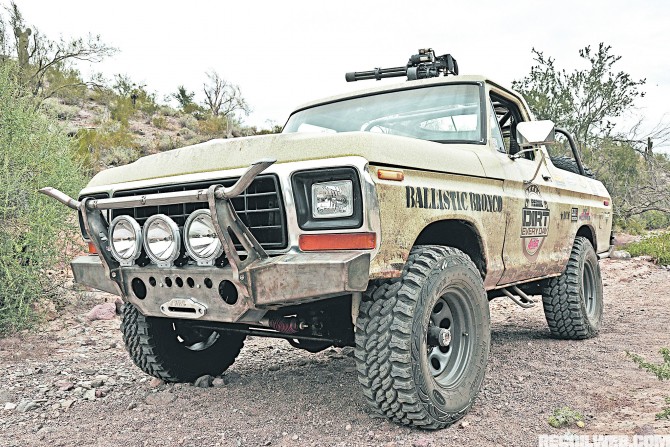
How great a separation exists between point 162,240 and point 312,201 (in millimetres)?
788

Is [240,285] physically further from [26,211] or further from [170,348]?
[26,211]

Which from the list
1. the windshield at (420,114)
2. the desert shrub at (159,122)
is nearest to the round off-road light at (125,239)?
the windshield at (420,114)

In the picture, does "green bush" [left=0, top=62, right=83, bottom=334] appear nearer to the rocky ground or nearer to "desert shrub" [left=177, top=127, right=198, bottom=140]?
the rocky ground

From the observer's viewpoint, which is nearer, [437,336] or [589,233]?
[437,336]

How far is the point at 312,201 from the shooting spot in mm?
2809

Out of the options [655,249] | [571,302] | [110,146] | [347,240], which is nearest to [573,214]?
[571,302]

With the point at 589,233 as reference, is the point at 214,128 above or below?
above

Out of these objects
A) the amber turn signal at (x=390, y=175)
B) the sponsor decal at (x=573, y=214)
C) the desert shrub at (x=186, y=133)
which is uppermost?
the desert shrub at (x=186, y=133)

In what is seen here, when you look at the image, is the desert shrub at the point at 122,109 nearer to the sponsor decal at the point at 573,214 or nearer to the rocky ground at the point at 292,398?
the rocky ground at the point at 292,398

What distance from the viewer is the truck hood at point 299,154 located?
2.78 metres

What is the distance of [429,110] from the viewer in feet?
13.3

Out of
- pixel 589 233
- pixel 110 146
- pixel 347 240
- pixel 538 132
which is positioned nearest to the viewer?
pixel 347 240

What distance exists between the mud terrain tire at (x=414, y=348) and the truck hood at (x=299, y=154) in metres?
0.49

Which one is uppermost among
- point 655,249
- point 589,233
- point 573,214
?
point 573,214
